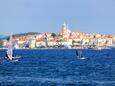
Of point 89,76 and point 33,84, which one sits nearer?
point 33,84

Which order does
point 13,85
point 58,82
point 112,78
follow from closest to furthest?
point 13,85 → point 58,82 → point 112,78

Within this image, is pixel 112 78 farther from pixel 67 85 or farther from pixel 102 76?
pixel 67 85

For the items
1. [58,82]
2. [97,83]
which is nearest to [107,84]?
[97,83]

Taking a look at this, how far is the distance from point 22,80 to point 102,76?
35.8ft

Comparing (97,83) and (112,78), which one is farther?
(112,78)

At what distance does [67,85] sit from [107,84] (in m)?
3.85

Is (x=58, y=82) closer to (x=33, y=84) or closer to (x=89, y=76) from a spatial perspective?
(x=33, y=84)

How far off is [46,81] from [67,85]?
15.2 ft

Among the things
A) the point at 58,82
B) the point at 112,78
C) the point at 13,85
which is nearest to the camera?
the point at 13,85

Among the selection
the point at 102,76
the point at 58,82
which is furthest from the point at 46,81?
the point at 102,76

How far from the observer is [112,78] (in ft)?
215

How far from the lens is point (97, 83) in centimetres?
5916

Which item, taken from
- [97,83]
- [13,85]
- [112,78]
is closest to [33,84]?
[13,85]

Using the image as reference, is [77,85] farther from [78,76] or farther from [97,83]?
[78,76]
